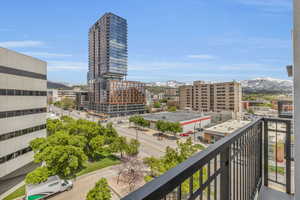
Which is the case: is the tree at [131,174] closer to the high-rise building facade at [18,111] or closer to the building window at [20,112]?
the high-rise building facade at [18,111]

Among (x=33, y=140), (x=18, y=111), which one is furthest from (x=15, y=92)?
(x=33, y=140)

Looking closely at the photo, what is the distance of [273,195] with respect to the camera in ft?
5.77

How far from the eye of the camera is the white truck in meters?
6.39

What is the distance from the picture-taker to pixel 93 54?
42094 millimetres

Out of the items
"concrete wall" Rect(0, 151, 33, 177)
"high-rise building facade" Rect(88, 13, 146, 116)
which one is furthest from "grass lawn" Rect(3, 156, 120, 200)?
"high-rise building facade" Rect(88, 13, 146, 116)

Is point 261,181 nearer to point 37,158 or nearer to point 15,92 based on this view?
point 37,158

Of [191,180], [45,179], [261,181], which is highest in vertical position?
[191,180]

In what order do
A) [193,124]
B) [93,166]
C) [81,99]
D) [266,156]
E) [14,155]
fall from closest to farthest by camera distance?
[266,156]
[14,155]
[93,166]
[193,124]
[81,99]

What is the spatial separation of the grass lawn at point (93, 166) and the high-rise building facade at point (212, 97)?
2206 centimetres

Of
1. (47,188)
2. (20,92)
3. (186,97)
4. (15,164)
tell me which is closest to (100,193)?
(47,188)

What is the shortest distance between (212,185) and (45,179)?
8.18 metres

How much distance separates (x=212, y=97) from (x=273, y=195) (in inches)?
1142

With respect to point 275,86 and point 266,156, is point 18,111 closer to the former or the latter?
point 266,156

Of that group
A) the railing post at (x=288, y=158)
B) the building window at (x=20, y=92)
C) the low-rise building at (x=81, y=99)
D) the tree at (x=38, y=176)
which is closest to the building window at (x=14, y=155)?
the tree at (x=38, y=176)
